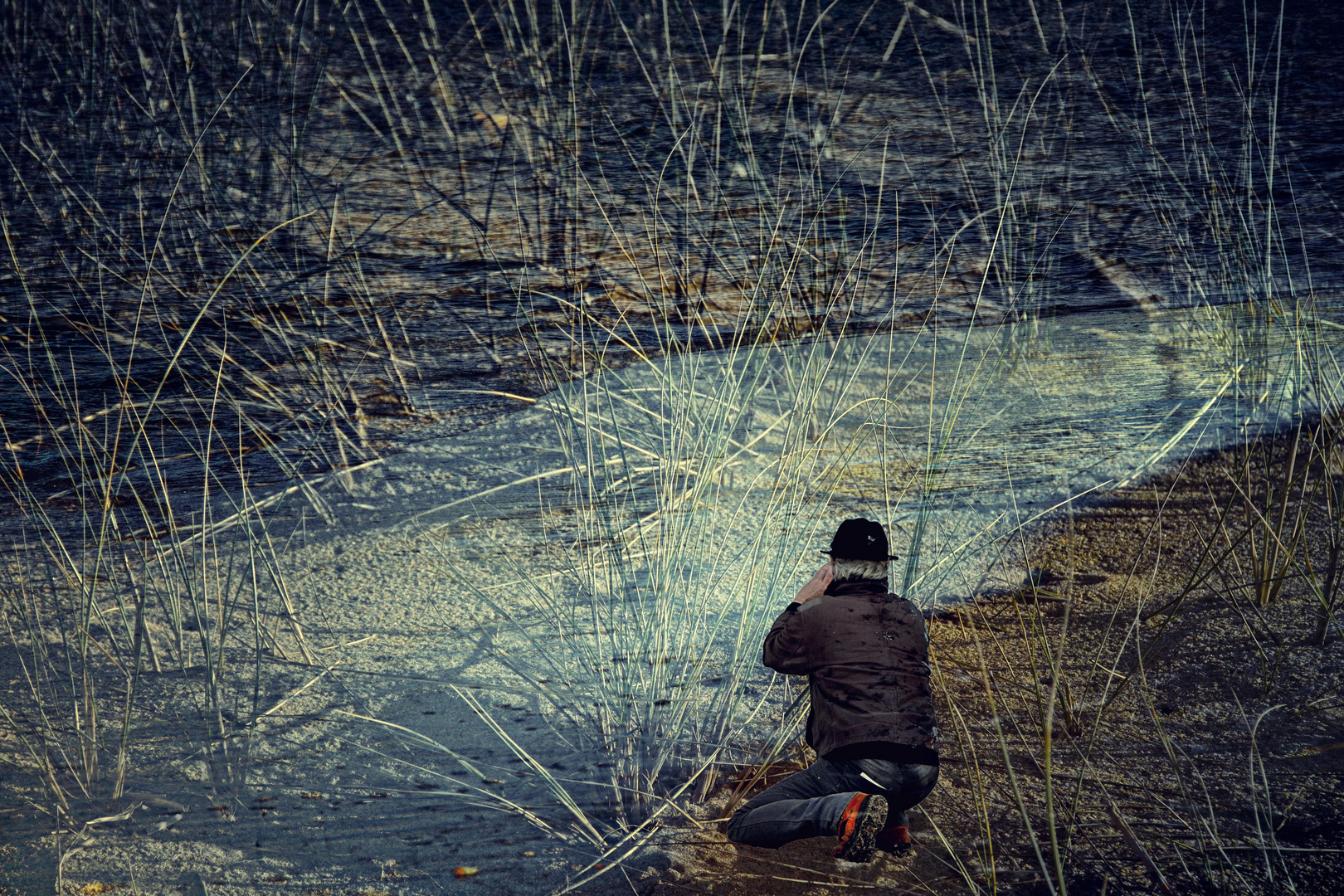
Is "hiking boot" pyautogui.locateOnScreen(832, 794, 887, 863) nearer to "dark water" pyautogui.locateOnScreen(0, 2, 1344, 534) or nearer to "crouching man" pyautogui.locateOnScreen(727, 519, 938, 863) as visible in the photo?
"crouching man" pyautogui.locateOnScreen(727, 519, 938, 863)

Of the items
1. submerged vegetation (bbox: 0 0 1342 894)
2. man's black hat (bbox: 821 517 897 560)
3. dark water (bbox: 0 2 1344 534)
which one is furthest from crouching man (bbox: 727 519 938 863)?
dark water (bbox: 0 2 1344 534)

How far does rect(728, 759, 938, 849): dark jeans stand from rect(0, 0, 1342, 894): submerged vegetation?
0.22m

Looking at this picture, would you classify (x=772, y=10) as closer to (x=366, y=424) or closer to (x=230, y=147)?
(x=230, y=147)

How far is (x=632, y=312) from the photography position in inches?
136

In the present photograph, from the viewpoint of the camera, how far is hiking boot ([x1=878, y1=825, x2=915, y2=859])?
170cm

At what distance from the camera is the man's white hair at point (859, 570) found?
1.70 m

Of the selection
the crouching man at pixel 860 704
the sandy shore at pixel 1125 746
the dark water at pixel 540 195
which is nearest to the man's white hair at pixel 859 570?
the crouching man at pixel 860 704

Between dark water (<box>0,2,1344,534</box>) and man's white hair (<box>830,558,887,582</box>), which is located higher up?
dark water (<box>0,2,1344,534</box>)

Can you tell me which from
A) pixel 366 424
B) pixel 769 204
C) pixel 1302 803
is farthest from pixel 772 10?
pixel 1302 803

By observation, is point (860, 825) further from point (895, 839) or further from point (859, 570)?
point (859, 570)

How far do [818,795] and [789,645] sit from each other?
0.27m

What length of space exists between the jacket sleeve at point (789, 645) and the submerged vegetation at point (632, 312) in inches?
10.8

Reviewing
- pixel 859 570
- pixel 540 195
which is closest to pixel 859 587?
pixel 859 570

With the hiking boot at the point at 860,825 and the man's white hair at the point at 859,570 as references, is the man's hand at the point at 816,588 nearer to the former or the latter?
the man's white hair at the point at 859,570
